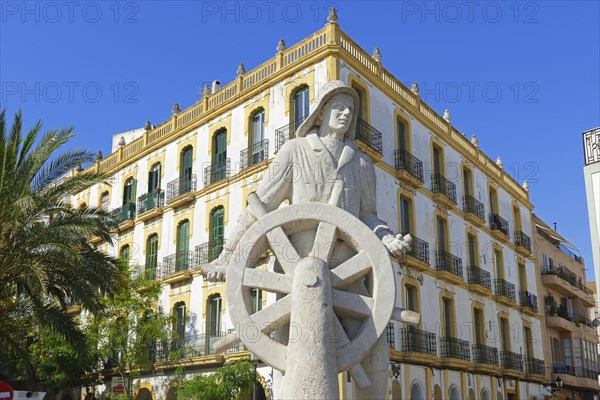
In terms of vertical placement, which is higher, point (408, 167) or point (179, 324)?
point (408, 167)

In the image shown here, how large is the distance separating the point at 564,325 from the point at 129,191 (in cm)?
2583

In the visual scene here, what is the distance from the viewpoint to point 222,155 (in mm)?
29344

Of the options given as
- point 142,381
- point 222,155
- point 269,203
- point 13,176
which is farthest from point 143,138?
point 269,203

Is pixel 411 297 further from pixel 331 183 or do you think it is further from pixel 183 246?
pixel 331 183

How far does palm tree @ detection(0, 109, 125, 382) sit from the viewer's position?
15.4 meters

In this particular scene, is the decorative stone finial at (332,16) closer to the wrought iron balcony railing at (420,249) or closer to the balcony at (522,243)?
the wrought iron balcony railing at (420,249)

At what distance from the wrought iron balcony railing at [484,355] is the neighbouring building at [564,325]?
28.2ft

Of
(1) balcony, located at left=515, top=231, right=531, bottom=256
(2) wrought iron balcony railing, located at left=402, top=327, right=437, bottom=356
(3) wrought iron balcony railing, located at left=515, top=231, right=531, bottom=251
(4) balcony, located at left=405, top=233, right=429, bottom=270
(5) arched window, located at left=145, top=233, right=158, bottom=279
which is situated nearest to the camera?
(2) wrought iron balcony railing, located at left=402, top=327, right=437, bottom=356

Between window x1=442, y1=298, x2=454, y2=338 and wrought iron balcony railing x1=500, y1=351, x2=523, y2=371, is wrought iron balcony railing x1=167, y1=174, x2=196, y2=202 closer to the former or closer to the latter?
window x1=442, y1=298, x2=454, y2=338

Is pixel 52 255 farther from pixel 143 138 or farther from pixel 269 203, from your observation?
pixel 143 138

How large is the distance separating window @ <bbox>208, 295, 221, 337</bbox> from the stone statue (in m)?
21.5

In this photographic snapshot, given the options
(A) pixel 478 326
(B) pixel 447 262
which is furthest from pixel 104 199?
(A) pixel 478 326

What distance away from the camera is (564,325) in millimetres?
42688

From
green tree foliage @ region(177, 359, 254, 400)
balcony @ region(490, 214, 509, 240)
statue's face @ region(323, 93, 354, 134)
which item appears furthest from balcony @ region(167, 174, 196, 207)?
statue's face @ region(323, 93, 354, 134)
